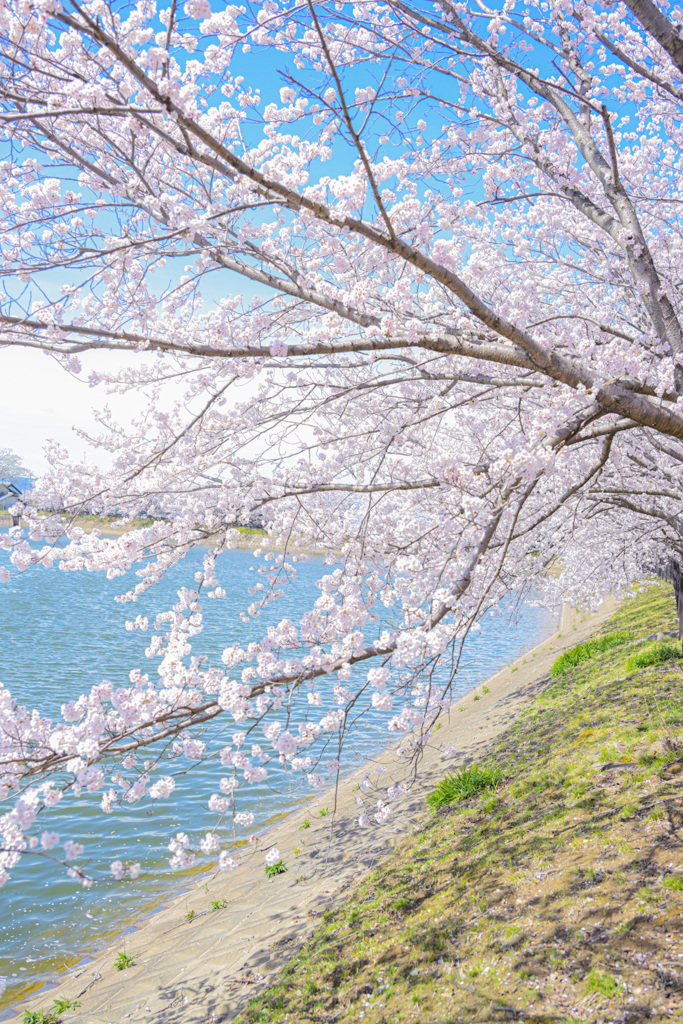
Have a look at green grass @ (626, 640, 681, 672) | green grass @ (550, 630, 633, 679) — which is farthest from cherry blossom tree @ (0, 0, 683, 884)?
green grass @ (550, 630, 633, 679)

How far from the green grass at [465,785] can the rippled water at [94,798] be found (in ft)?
4.27

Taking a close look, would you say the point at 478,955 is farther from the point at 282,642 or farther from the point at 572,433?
the point at 572,433

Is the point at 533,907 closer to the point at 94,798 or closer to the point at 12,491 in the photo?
the point at 12,491

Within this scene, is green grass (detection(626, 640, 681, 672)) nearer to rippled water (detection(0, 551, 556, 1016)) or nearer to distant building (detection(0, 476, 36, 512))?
rippled water (detection(0, 551, 556, 1016))

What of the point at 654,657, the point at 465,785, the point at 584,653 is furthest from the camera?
the point at 584,653

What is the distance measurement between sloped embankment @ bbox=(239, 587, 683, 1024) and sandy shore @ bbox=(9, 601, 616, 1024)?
1.70 feet

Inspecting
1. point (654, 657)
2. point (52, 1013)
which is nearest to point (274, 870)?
point (52, 1013)

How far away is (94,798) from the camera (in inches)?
442

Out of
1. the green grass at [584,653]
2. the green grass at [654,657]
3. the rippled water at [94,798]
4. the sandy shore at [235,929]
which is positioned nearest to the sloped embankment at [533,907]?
the sandy shore at [235,929]

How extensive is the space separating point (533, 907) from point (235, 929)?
411 centimetres

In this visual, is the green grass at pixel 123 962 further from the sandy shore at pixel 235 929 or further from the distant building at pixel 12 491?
the distant building at pixel 12 491

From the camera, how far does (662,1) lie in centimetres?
615

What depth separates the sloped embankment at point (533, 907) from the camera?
4.25 metres

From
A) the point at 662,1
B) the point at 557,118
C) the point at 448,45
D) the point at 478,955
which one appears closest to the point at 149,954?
the point at 478,955
